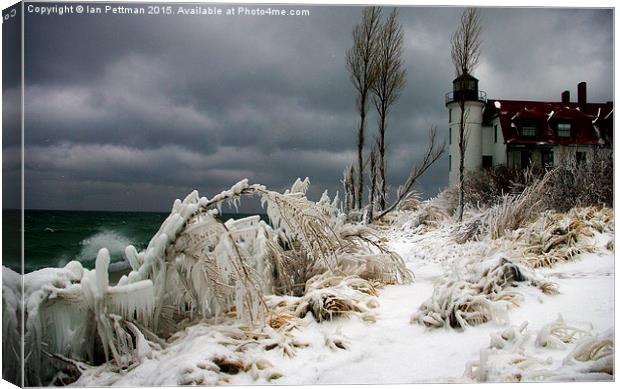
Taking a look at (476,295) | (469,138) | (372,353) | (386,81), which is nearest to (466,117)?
(469,138)

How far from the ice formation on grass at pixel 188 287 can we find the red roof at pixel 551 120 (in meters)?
1.72

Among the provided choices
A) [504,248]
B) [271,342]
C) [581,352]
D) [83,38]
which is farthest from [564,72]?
[83,38]

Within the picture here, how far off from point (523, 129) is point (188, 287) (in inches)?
117

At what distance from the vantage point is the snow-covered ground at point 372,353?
4.20 m

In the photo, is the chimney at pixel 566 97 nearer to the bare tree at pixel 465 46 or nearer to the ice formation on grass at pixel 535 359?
the bare tree at pixel 465 46

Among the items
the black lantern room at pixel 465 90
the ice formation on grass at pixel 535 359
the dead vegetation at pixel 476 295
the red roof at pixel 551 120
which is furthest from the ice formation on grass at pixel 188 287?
the red roof at pixel 551 120

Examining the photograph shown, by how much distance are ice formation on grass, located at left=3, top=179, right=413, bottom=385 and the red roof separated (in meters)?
1.72

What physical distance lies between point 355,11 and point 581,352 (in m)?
3.07

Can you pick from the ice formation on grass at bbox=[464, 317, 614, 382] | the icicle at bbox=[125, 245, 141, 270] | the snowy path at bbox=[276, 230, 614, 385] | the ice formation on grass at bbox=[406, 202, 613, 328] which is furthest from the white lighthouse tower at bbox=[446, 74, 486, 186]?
the icicle at bbox=[125, 245, 141, 270]

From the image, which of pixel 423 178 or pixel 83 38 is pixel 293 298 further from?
pixel 83 38

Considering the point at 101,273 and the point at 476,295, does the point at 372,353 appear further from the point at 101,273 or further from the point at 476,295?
the point at 101,273

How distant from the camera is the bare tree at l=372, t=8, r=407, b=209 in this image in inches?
186

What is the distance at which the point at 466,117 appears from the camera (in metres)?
4.81

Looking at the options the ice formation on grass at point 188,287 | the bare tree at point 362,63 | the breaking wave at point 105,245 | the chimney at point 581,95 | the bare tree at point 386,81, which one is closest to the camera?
the ice formation on grass at point 188,287
